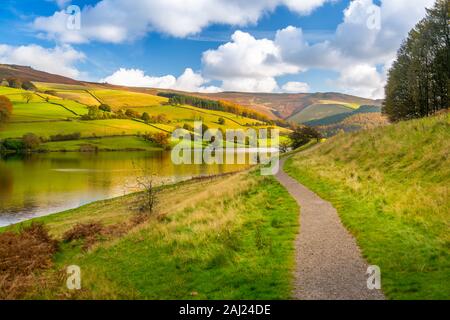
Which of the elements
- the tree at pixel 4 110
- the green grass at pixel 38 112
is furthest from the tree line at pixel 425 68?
the green grass at pixel 38 112

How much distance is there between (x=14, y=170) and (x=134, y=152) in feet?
193

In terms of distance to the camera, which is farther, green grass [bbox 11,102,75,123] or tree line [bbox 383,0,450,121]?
green grass [bbox 11,102,75,123]

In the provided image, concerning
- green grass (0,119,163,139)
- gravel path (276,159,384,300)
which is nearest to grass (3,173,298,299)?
gravel path (276,159,384,300)

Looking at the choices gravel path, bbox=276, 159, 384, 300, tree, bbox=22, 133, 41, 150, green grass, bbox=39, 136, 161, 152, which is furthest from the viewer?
green grass, bbox=39, 136, 161, 152

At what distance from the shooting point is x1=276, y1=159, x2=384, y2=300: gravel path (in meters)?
9.40

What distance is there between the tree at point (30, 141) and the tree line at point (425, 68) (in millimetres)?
106400

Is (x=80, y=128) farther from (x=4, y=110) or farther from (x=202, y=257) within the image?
(x=202, y=257)

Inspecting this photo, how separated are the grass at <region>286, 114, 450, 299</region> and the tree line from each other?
2527cm

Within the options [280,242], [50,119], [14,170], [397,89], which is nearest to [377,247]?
[280,242]

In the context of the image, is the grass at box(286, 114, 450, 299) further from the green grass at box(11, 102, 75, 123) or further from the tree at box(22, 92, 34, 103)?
the tree at box(22, 92, 34, 103)

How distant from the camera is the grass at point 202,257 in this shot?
1070 centimetres

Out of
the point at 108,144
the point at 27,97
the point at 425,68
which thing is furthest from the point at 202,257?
the point at 27,97
